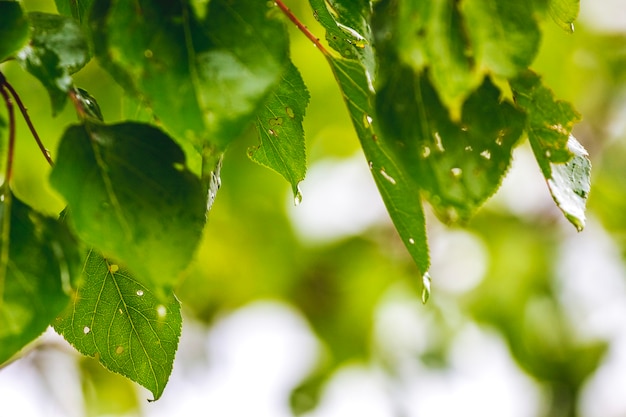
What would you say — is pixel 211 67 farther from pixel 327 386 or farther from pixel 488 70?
pixel 327 386

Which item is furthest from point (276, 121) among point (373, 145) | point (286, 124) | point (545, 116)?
point (545, 116)

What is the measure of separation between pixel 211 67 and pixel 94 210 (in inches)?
4.5

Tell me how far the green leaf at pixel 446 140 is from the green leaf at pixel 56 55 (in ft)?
0.68

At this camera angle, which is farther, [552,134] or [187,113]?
[552,134]

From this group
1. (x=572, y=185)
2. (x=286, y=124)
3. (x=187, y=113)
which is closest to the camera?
(x=187, y=113)

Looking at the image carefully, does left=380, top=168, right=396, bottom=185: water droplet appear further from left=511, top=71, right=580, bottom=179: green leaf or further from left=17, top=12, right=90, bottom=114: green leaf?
left=17, top=12, right=90, bottom=114: green leaf

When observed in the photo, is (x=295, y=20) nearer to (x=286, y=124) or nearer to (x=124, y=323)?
(x=286, y=124)

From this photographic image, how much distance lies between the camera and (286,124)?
28.2 inches

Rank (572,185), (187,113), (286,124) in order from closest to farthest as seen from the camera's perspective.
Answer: (187,113)
(572,185)
(286,124)

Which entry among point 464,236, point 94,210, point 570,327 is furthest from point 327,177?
point 94,210

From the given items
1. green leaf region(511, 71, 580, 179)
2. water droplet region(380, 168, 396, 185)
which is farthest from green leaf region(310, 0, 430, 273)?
green leaf region(511, 71, 580, 179)

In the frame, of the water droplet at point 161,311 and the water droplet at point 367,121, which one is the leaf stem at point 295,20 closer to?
the water droplet at point 367,121

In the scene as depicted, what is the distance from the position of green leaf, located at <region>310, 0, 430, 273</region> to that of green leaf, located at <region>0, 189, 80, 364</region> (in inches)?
9.4

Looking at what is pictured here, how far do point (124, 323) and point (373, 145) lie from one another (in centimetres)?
31
